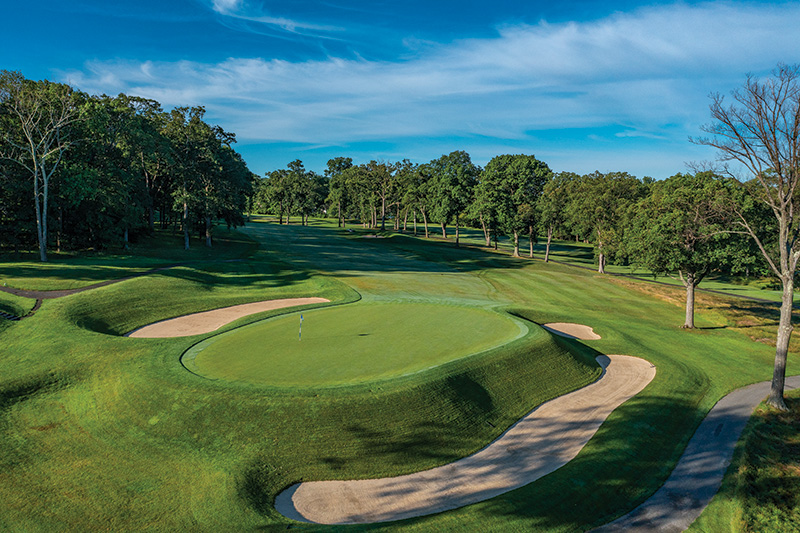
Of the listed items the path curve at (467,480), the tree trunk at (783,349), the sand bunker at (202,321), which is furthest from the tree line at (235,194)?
the sand bunker at (202,321)

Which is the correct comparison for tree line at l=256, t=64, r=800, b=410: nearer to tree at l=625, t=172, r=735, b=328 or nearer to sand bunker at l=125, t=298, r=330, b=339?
tree at l=625, t=172, r=735, b=328

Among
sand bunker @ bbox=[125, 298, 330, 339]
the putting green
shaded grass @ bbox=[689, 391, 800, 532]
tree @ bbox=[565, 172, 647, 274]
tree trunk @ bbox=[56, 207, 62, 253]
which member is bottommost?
shaded grass @ bbox=[689, 391, 800, 532]

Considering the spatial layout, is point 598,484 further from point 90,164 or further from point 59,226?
point 90,164

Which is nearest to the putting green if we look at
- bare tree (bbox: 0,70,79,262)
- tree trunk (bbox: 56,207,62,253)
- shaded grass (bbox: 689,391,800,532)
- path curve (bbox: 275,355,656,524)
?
path curve (bbox: 275,355,656,524)

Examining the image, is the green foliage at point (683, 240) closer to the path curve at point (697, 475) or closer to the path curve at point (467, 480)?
the path curve at point (697, 475)

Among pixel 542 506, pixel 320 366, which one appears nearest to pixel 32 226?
pixel 320 366
